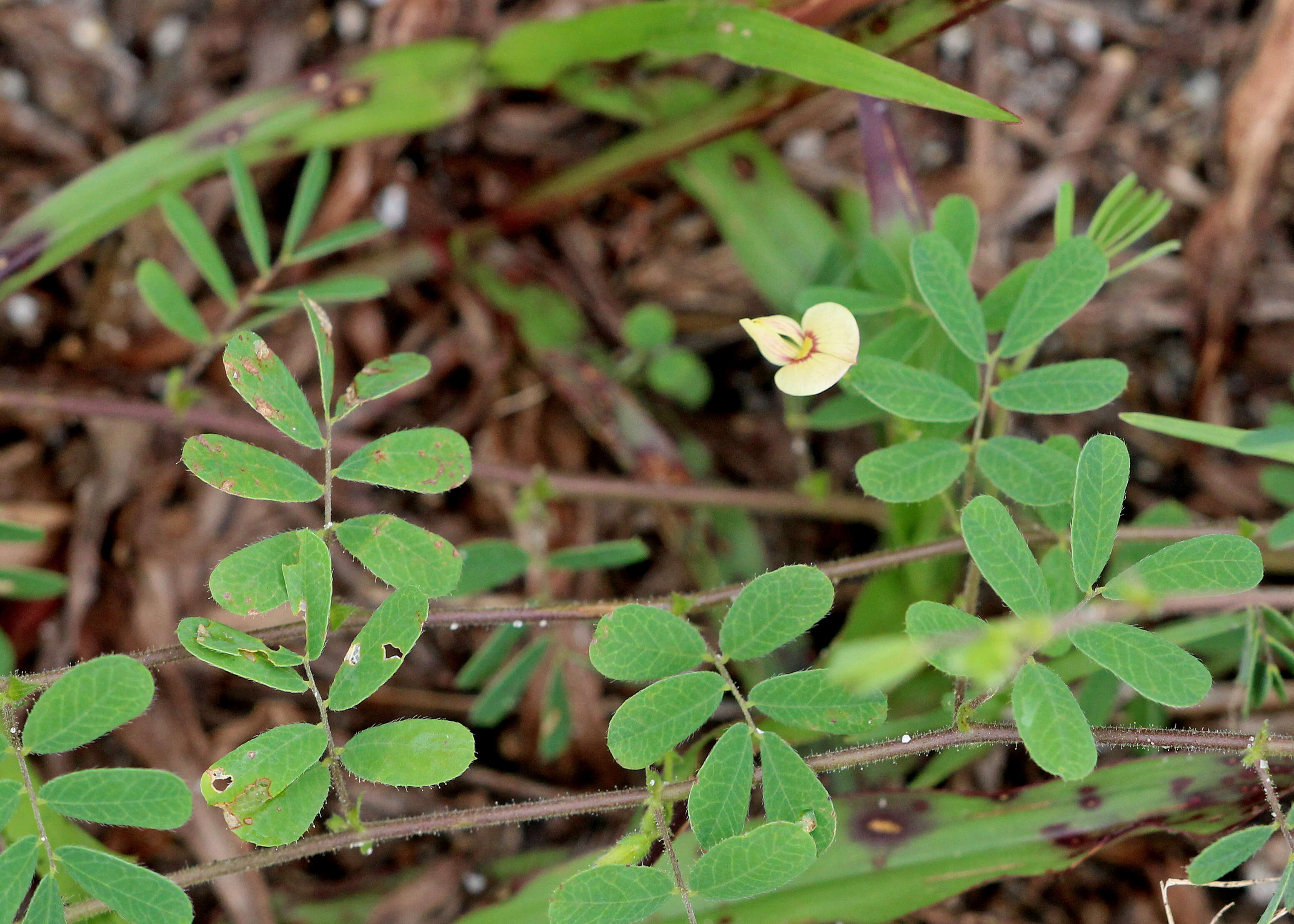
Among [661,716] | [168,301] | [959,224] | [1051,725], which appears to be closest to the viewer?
[1051,725]

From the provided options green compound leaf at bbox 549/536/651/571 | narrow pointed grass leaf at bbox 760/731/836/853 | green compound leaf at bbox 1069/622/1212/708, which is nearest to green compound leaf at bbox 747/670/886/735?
narrow pointed grass leaf at bbox 760/731/836/853

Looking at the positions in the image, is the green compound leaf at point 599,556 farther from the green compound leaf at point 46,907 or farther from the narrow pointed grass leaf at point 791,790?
the green compound leaf at point 46,907

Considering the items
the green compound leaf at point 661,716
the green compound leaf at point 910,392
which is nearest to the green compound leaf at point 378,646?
the green compound leaf at point 661,716

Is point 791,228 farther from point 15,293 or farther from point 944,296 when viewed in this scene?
point 15,293

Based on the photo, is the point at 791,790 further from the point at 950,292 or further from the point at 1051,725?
the point at 950,292

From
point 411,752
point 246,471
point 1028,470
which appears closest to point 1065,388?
point 1028,470
